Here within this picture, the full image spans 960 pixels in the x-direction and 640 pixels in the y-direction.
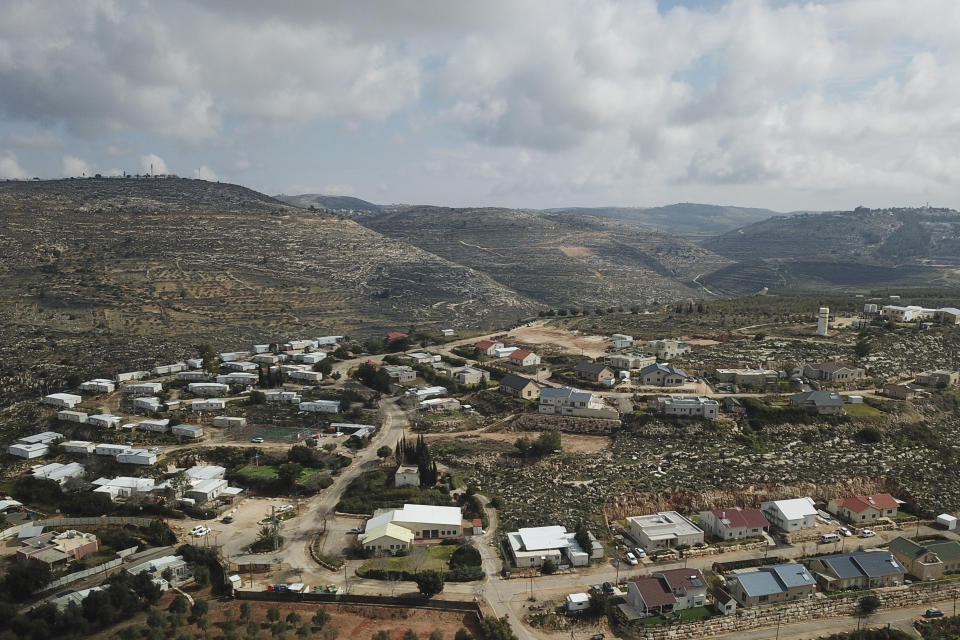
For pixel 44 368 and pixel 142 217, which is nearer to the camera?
pixel 44 368

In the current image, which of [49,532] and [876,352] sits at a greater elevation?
[876,352]

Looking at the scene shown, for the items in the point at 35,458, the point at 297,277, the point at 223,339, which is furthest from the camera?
the point at 297,277

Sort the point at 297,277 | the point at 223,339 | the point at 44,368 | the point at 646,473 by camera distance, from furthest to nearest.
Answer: the point at 297,277 < the point at 223,339 < the point at 44,368 < the point at 646,473

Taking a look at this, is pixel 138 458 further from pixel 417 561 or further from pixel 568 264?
pixel 568 264

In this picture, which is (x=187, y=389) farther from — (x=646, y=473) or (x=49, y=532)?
(x=646, y=473)

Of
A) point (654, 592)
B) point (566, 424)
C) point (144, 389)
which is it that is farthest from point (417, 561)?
point (144, 389)

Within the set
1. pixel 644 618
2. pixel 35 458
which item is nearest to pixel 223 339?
pixel 35 458
